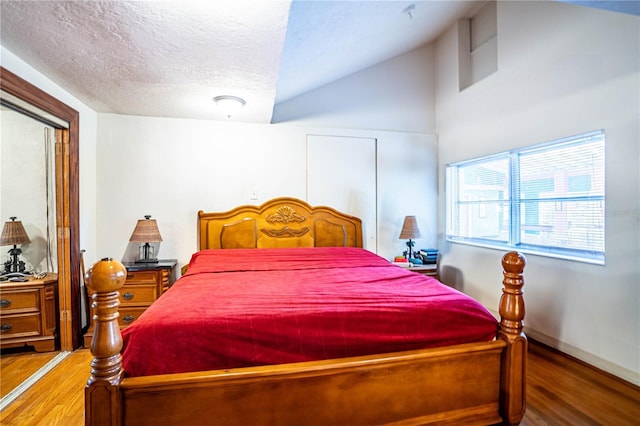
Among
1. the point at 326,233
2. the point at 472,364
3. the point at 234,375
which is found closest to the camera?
the point at 234,375

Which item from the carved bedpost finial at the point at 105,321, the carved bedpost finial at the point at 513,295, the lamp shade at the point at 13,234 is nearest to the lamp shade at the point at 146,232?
the lamp shade at the point at 13,234

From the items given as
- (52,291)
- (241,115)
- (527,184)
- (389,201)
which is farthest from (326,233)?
(52,291)

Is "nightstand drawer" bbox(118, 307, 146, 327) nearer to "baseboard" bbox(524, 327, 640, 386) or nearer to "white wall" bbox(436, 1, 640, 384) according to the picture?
"white wall" bbox(436, 1, 640, 384)

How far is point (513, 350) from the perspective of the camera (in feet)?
5.14

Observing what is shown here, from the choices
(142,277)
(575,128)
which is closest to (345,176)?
(575,128)

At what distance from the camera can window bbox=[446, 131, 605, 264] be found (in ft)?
7.79

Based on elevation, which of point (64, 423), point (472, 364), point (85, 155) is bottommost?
point (64, 423)

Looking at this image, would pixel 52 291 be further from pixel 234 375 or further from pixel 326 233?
pixel 326 233

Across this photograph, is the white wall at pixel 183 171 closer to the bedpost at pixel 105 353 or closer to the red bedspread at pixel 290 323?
the red bedspread at pixel 290 323

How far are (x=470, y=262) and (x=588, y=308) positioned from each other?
1.26 meters

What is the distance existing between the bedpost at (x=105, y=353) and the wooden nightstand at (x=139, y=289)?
1.86 metres

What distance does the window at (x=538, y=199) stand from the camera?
2.38m

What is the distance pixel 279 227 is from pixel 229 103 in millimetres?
1378

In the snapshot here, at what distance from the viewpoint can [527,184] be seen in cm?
294
